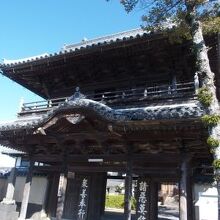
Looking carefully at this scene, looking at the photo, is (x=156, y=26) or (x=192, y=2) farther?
(x=156, y=26)

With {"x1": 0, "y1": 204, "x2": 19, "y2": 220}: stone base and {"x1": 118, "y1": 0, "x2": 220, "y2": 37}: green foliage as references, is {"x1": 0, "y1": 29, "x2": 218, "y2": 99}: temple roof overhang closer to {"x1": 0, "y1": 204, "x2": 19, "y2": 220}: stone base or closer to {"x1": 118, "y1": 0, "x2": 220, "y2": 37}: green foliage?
{"x1": 118, "y1": 0, "x2": 220, "y2": 37}: green foliage

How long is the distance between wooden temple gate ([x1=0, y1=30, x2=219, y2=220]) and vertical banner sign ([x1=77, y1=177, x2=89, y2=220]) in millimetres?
47

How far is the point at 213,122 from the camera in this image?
6754 millimetres

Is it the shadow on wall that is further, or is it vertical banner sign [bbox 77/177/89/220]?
the shadow on wall

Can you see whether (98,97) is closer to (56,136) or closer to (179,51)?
(56,136)

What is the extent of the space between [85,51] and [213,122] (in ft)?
24.6

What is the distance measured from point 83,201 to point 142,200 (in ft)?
11.0

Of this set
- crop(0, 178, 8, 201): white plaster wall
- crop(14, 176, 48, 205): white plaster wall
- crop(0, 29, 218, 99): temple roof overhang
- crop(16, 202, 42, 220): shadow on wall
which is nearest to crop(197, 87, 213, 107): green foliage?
crop(0, 29, 218, 99): temple roof overhang

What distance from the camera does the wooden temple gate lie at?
32.2ft

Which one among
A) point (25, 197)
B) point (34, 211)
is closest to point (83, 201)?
point (25, 197)

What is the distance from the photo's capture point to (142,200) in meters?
11.9

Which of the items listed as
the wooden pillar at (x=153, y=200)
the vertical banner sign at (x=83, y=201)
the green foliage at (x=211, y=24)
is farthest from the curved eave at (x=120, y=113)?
the vertical banner sign at (x=83, y=201)

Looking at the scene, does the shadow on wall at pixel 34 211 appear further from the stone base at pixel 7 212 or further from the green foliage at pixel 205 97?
the green foliage at pixel 205 97

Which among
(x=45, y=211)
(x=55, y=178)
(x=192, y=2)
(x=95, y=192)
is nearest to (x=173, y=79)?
(x=192, y=2)
